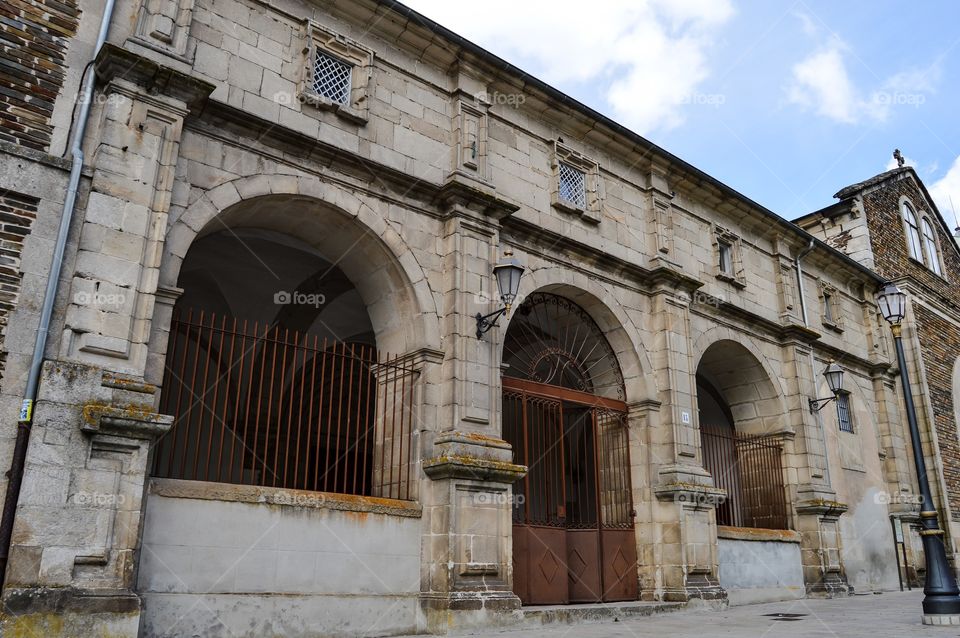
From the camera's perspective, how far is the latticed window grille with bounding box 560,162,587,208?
11.2 meters

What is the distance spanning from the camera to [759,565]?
12180mm

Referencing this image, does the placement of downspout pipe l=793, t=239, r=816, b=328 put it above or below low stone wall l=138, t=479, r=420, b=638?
above

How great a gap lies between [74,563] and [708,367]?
11.1 metres

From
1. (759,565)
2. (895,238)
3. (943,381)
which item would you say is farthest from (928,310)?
(759,565)

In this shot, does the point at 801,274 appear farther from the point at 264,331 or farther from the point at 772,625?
the point at 264,331

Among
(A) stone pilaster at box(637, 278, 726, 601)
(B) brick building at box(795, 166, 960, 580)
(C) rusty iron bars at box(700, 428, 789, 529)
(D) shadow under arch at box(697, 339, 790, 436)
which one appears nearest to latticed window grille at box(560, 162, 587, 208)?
(A) stone pilaster at box(637, 278, 726, 601)

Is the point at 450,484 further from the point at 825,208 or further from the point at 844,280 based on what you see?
the point at 825,208

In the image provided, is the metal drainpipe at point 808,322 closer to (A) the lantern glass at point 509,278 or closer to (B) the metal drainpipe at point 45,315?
(A) the lantern glass at point 509,278

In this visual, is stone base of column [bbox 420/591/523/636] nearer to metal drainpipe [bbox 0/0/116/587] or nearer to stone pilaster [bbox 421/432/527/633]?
stone pilaster [bbox 421/432/527/633]

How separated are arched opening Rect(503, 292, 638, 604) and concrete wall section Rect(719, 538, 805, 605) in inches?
72.9

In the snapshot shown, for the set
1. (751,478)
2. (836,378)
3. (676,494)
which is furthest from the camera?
(751,478)

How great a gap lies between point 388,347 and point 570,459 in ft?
11.8

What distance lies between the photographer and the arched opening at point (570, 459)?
381 inches

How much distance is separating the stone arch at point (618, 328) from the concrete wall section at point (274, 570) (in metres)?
4.24
